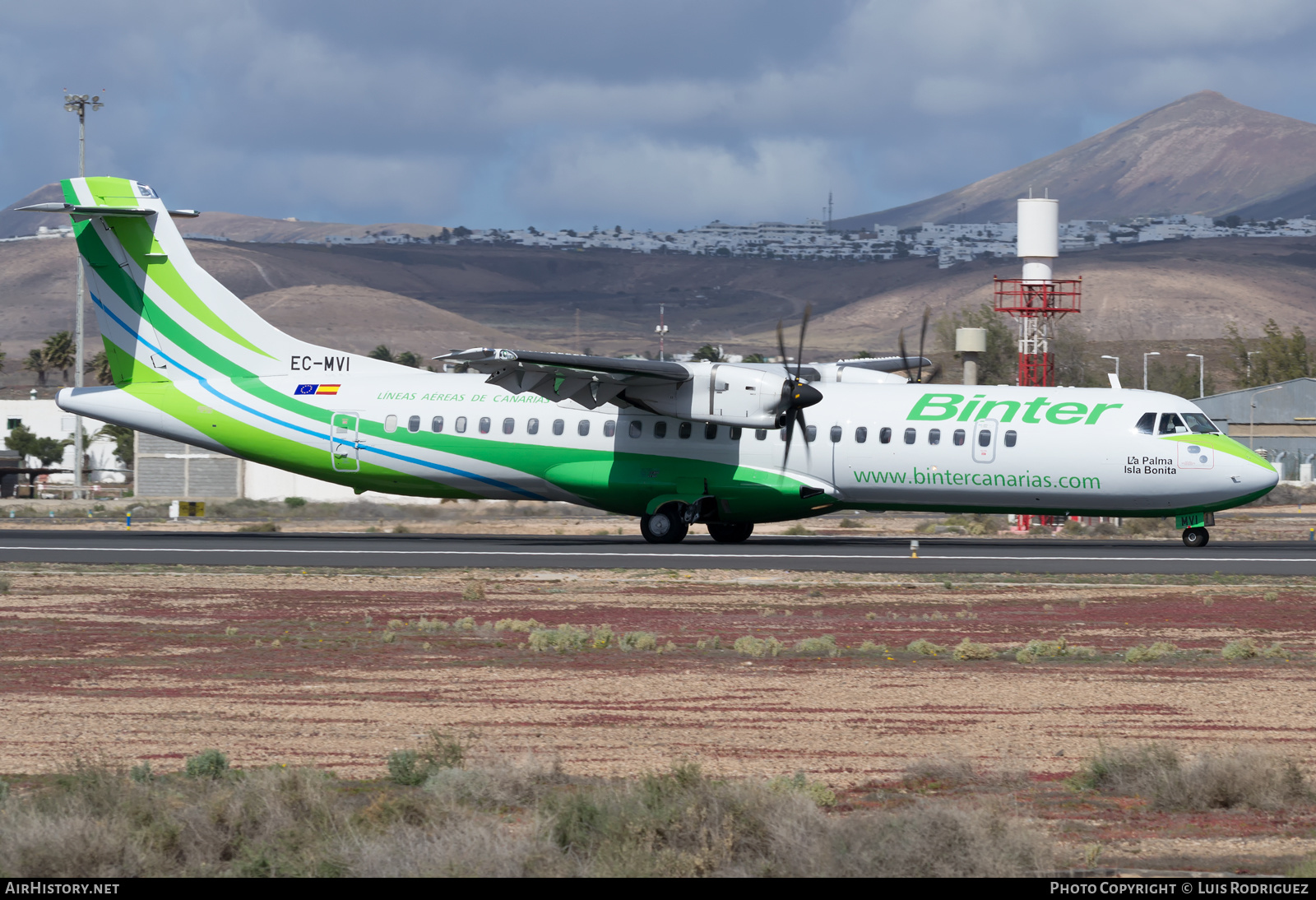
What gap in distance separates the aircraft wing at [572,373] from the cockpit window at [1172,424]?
9664 mm

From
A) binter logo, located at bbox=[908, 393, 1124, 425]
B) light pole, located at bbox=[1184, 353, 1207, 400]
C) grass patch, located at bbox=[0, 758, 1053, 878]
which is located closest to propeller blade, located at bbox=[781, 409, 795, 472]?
binter logo, located at bbox=[908, 393, 1124, 425]

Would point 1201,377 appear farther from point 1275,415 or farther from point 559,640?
point 559,640

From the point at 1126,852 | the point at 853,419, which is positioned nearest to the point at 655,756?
the point at 1126,852

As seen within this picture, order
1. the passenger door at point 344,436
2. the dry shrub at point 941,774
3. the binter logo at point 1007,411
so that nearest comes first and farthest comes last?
1. the dry shrub at point 941,774
2. the binter logo at point 1007,411
3. the passenger door at point 344,436

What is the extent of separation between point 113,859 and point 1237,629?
1460 cm

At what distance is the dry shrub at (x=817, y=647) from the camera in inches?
613

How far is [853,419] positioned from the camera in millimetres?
28641

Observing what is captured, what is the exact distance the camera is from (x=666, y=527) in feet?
97.2

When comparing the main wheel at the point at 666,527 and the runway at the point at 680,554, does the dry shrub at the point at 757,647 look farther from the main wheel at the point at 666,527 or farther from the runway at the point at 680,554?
the main wheel at the point at 666,527

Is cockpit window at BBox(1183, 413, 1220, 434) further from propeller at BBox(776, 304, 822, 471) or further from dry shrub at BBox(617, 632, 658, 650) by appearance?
dry shrub at BBox(617, 632, 658, 650)

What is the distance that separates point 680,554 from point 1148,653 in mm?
13385

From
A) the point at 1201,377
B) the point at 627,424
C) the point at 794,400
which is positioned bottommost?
the point at 627,424

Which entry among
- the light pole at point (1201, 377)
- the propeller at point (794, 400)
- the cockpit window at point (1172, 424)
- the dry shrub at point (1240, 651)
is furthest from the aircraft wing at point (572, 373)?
the light pole at point (1201, 377)

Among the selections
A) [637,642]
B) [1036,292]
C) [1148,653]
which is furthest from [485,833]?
[1036,292]
